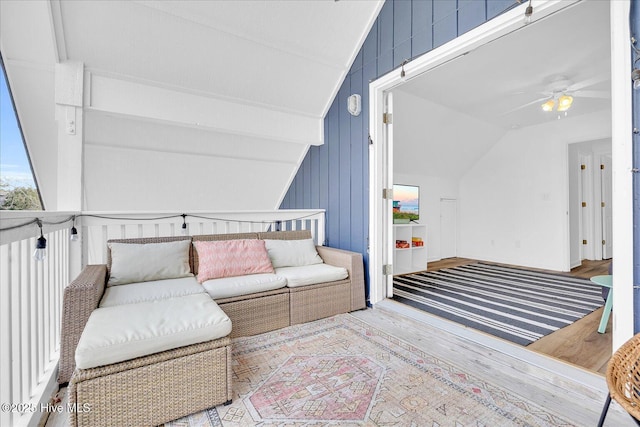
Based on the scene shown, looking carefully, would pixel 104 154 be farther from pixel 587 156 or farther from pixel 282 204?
pixel 587 156

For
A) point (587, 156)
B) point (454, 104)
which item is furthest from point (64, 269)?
point (587, 156)

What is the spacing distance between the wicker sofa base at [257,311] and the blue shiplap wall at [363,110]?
109 centimetres

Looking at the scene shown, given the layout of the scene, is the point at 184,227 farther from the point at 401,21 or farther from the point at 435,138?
the point at 435,138

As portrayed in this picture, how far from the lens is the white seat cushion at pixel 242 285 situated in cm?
225

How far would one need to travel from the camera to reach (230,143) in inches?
153

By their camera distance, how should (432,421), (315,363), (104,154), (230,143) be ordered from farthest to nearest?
1. (230,143)
2. (104,154)
3. (315,363)
4. (432,421)

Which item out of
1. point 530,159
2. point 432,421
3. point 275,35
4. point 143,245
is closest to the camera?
point 432,421

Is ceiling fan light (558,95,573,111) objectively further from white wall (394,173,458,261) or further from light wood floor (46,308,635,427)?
light wood floor (46,308,635,427)

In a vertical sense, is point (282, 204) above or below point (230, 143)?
below

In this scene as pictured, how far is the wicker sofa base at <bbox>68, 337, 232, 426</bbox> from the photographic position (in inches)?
49.5

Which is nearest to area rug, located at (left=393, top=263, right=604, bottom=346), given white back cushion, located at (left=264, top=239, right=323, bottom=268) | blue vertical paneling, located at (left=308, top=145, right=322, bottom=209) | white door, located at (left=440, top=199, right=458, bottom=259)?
white back cushion, located at (left=264, top=239, right=323, bottom=268)

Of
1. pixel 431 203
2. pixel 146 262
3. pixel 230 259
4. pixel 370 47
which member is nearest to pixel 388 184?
pixel 370 47

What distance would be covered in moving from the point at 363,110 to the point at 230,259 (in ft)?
6.74

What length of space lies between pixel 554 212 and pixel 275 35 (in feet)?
16.4
